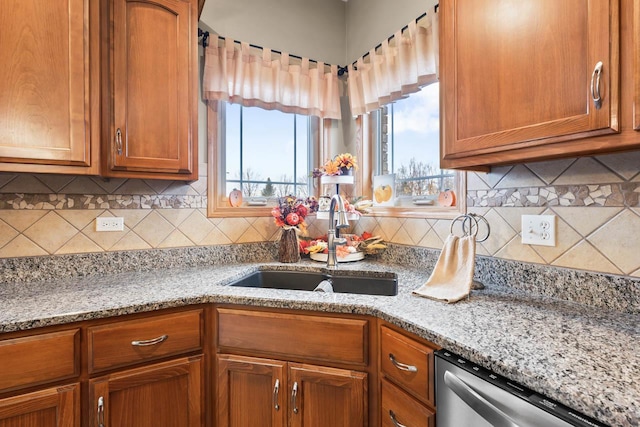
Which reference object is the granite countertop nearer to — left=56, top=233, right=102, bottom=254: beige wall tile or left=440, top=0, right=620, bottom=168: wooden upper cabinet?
left=56, top=233, right=102, bottom=254: beige wall tile

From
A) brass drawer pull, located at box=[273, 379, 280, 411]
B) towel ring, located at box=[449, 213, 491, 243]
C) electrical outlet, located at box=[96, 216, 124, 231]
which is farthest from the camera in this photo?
electrical outlet, located at box=[96, 216, 124, 231]

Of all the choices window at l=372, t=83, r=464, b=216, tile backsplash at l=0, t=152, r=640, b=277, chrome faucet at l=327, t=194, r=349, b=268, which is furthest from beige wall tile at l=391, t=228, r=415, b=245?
chrome faucet at l=327, t=194, r=349, b=268

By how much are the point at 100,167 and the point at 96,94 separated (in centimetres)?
31

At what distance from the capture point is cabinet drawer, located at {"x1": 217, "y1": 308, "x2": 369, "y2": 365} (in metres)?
1.17

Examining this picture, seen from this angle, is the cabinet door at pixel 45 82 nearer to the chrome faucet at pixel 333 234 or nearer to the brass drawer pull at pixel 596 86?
the chrome faucet at pixel 333 234

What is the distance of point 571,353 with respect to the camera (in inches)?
29.2

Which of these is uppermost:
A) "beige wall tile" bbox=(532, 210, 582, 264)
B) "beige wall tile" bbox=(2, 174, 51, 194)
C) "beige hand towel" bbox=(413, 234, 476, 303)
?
"beige wall tile" bbox=(2, 174, 51, 194)

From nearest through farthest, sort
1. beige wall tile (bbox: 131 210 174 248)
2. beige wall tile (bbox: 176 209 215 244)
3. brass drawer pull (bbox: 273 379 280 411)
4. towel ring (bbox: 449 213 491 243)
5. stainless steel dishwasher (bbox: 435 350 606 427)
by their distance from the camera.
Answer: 1. stainless steel dishwasher (bbox: 435 350 606 427)
2. brass drawer pull (bbox: 273 379 280 411)
3. towel ring (bbox: 449 213 491 243)
4. beige wall tile (bbox: 131 210 174 248)
5. beige wall tile (bbox: 176 209 215 244)

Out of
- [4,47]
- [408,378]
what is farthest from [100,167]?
[408,378]

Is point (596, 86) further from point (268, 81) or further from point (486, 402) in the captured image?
point (268, 81)

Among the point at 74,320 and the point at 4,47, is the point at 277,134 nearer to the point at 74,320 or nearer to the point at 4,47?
the point at 4,47

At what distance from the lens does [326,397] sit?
1217 millimetres

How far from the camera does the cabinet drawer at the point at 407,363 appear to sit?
92 centimetres

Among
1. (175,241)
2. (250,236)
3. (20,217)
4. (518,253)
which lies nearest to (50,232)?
(20,217)
